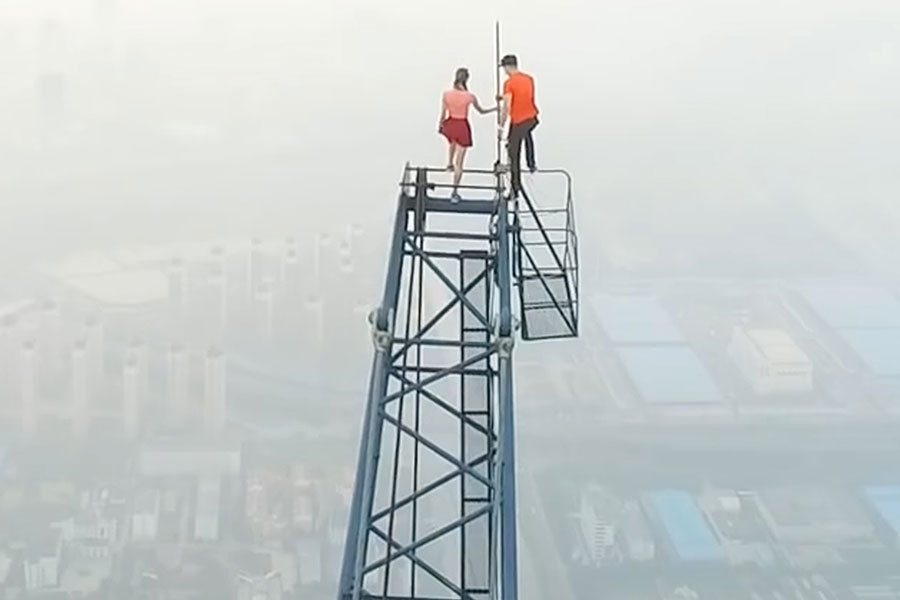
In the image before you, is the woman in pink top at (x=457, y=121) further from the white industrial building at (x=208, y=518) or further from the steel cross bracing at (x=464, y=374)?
the white industrial building at (x=208, y=518)

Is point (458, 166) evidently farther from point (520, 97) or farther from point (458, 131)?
point (520, 97)

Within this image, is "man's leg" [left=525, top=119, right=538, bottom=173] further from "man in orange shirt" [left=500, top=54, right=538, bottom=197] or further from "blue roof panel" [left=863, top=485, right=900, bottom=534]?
"blue roof panel" [left=863, top=485, right=900, bottom=534]

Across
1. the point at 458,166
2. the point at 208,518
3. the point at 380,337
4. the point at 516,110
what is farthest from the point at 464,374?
the point at 208,518

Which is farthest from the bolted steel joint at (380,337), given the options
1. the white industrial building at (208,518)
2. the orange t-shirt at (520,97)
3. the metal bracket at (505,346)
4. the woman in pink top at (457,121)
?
the white industrial building at (208,518)

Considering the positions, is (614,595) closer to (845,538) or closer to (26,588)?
(845,538)

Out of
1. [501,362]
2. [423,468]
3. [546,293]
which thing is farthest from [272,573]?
[501,362]
